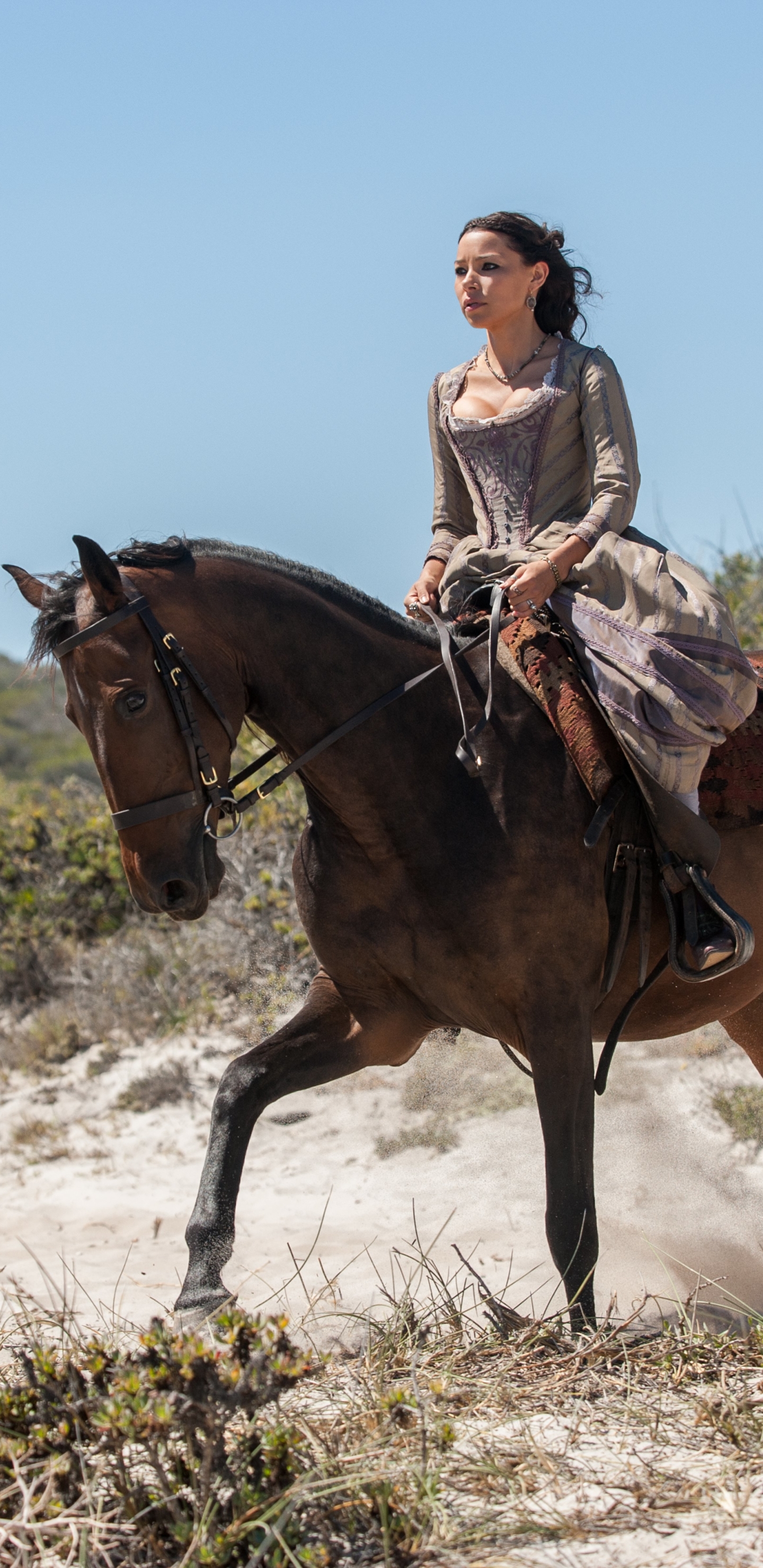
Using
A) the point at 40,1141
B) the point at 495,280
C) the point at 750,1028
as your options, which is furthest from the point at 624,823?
the point at 40,1141

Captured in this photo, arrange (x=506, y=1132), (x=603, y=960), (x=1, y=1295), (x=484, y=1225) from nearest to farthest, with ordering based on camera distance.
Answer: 1. (x=603, y=960)
2. (x=1, y=1295)
3. (x=484, y=1225)
4. (x=506, y=1132)

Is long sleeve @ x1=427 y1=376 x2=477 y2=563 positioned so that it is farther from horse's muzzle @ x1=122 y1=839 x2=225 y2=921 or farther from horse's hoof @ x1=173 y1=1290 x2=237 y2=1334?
horse's hoof @ x1=173 y1=1290 x2=237 y2=1334

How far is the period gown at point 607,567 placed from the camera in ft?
12.0

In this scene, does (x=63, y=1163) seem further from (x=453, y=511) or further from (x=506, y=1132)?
(x=453, y=511)

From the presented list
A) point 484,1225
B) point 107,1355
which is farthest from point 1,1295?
point 107,1355

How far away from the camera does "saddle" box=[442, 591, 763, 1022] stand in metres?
3.67

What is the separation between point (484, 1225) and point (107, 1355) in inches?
120

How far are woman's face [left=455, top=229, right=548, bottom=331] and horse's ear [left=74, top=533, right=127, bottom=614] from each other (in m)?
1.54

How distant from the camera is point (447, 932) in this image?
11.6ft

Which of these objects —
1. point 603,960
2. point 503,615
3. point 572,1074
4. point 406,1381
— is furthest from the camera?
point 503,615

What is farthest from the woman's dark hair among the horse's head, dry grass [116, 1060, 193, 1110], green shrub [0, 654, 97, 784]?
green shrub [0, 654, 97, 784]

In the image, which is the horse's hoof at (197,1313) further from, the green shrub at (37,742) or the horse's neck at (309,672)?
the green shrub at (37,742)

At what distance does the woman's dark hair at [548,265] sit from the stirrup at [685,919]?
1.82 metres

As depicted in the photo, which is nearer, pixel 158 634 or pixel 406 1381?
pixel 406 1381
